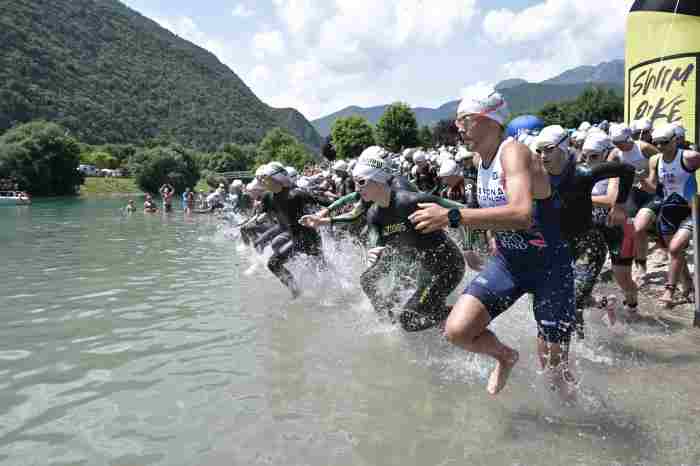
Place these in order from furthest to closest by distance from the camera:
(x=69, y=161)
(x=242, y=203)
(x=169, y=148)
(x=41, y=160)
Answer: (x=169, y=148) → (x=69, y=161) → (x=41, y=160) → (x=242, y=203)

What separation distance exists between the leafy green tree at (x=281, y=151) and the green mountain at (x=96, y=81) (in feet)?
116

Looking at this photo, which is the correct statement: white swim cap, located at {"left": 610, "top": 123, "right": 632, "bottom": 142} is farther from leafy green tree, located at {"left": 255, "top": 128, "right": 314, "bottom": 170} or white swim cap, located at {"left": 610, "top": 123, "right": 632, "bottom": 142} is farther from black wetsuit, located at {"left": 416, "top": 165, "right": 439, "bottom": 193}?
leafy green tree, located at {"left": 255, "top": 128, "right": 314, "bottom": 170}

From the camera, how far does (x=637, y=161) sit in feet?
21.8

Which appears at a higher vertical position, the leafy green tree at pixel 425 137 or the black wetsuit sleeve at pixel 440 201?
the leafy green tree at pixel 425 137

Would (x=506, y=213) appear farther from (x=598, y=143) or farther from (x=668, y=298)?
(x=668, y=298)

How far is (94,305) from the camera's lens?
771 centimetres

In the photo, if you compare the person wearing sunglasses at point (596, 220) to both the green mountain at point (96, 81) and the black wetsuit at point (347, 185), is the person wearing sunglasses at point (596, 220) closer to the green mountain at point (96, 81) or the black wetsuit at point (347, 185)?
the black wetsuit at point (347, 185)

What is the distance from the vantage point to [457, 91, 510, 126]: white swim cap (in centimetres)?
349


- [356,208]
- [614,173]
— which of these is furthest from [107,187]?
[614,173]

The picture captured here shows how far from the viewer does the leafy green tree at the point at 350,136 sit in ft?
271

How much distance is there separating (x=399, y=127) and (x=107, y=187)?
40.5 m

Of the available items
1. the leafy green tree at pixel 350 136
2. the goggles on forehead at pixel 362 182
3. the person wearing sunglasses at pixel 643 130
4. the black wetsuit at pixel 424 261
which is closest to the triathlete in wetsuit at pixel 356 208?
the black wetsuit at pixel 424 261

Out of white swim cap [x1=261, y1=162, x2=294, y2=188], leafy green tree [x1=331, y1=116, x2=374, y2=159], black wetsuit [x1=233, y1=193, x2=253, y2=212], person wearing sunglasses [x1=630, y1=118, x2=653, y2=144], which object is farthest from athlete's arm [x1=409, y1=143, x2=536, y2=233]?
leafy green tree [x1=331, y1=116, x2=374, y2=159]

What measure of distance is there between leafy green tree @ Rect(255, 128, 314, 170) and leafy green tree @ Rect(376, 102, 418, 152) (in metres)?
41.2
